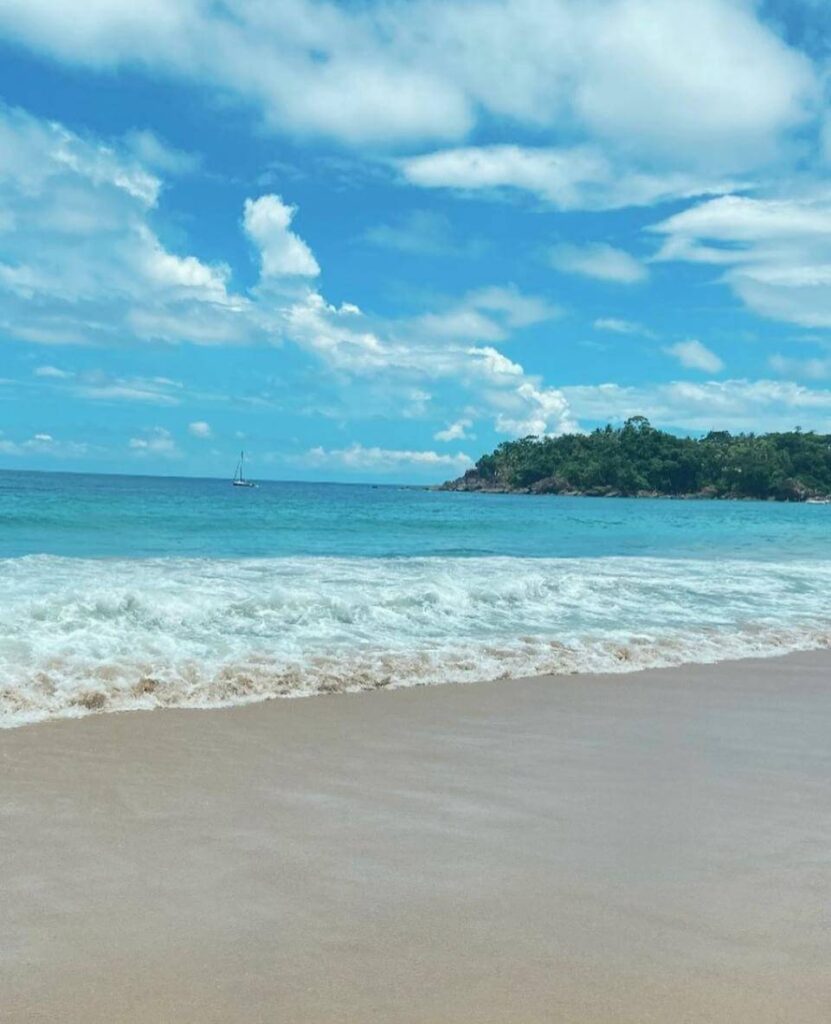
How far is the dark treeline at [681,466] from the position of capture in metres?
130

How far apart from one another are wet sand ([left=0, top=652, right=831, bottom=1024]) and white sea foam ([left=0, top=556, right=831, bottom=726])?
1.05 m

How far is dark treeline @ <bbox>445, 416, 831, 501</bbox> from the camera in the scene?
129625 mm

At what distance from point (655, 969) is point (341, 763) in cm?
264

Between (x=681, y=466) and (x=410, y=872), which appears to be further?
(x=681, y=466)

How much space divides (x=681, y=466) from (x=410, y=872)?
452 feet

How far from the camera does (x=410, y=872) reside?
380cm

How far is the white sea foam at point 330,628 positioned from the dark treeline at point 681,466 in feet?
396

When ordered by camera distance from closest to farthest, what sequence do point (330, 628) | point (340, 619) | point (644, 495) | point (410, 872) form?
point (410, 872) → point (330, 628) → point (340, 619) → point (644, 495)

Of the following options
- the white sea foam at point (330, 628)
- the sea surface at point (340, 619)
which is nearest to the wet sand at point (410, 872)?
the white sea foam at point (330, 628)

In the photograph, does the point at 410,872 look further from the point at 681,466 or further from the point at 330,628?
the point at 681,466

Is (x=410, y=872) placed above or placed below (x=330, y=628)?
below

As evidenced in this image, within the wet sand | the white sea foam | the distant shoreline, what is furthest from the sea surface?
the distant shoreline

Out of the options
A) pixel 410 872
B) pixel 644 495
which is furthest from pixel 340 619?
pixel 644 495

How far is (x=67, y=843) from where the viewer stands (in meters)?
3.98
